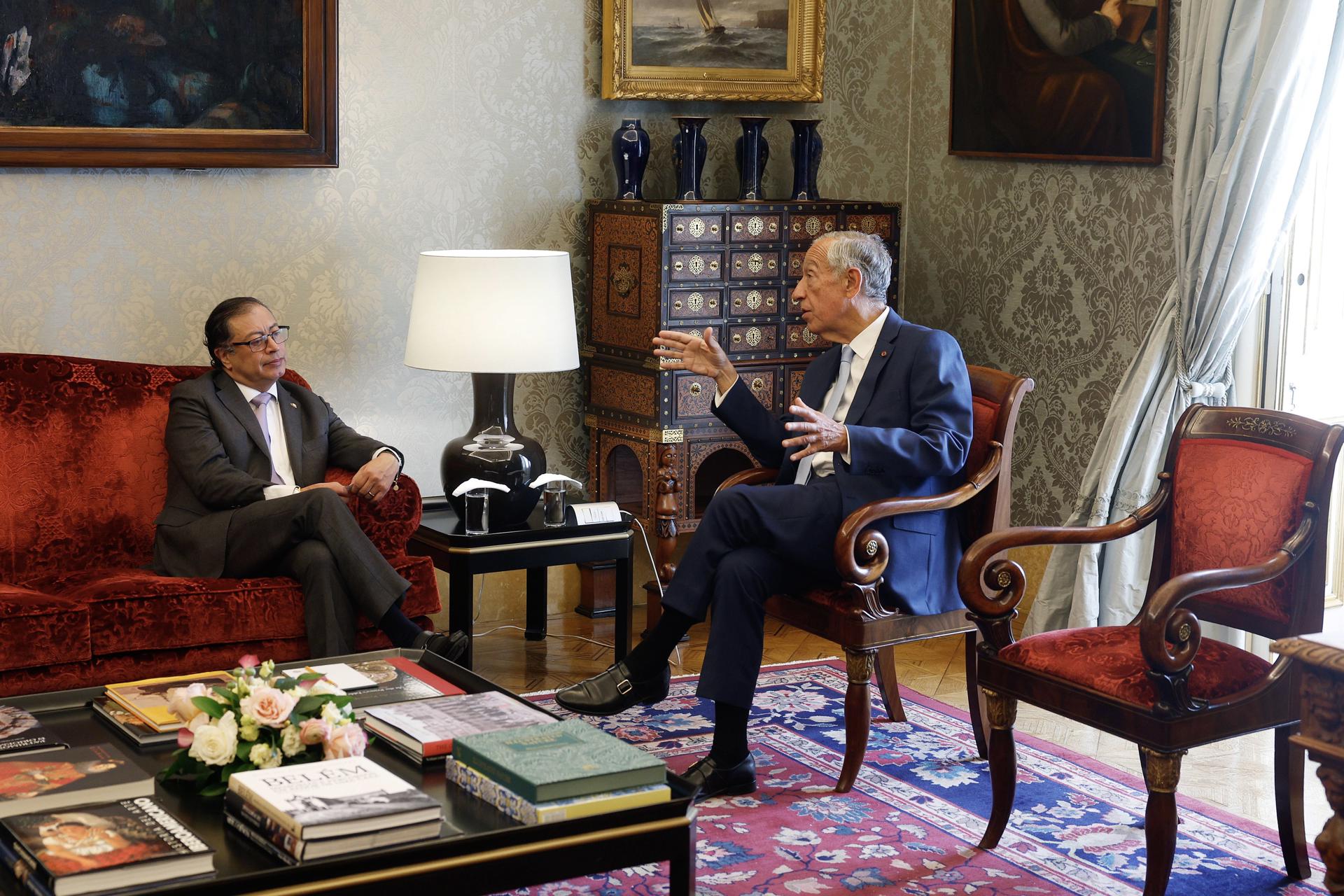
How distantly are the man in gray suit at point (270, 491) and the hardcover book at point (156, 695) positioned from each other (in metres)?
0.87

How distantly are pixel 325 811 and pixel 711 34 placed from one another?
4208 mm

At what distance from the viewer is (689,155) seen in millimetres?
5746

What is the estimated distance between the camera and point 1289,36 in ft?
14.5

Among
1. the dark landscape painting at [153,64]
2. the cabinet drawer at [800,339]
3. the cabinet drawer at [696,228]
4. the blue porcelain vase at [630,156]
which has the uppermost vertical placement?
the dark landscape painting at [153,64]

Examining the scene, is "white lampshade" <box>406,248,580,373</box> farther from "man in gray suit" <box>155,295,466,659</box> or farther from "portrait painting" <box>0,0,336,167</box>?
"portrait painting" <box>0,0,336,167</box>

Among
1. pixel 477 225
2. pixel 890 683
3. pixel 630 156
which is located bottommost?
pixel 890 683

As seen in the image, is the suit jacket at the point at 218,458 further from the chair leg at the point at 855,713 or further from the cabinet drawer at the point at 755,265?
the chair leg at the point at 855,713

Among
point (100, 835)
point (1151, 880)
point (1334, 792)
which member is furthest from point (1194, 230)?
point (100, 835)

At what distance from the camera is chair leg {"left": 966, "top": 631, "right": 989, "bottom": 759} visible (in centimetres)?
432

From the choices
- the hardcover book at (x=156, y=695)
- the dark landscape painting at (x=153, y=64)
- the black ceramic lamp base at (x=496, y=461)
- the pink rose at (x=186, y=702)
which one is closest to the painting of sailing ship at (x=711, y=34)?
the dark landscape painting at (x=153, y=64)

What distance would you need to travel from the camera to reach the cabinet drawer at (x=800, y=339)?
18.7 feet

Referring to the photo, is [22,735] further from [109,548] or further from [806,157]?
[806,157]

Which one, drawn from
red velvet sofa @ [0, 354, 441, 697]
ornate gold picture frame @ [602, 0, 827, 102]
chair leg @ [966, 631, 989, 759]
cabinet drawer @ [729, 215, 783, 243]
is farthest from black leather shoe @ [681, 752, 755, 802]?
ornate gold picture frame @ [602, 0, 827, 102]

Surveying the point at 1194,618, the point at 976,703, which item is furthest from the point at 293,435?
the point at 1194,618
